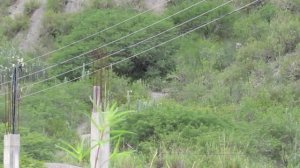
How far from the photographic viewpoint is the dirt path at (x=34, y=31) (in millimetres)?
32500

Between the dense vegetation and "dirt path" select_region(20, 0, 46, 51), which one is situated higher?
"dirt path" select_region(20, 0, 46, 51)

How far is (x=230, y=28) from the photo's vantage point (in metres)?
30.0

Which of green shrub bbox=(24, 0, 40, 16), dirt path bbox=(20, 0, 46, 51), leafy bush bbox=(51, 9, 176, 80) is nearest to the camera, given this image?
leafy bush bbox=(51, 9, 176, 80)

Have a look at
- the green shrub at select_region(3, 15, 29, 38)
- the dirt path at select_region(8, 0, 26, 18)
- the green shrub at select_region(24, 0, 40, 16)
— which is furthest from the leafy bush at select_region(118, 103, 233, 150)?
the dirt path at select_region(8, 0, 26, 18)

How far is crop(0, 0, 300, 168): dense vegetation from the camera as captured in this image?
15.9 m

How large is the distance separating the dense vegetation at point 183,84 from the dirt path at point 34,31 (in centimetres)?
30

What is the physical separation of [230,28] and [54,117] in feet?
35.3

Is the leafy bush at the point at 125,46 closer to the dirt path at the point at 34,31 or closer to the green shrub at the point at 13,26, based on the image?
the dirt path at the point at 34,31

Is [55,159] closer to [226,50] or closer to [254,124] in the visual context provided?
[254,124]

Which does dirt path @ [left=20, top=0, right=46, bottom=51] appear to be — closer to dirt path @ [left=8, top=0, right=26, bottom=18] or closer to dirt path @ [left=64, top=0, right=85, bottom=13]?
dirt path @ [left=8, top=0, right=26, bottom=18]

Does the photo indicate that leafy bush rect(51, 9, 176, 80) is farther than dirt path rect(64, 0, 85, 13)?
No

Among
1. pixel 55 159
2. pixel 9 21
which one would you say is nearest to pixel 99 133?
pixel 55 159

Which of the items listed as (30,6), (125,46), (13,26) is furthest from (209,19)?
(30,6)

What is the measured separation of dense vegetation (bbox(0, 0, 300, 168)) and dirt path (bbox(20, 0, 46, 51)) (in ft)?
0.98
